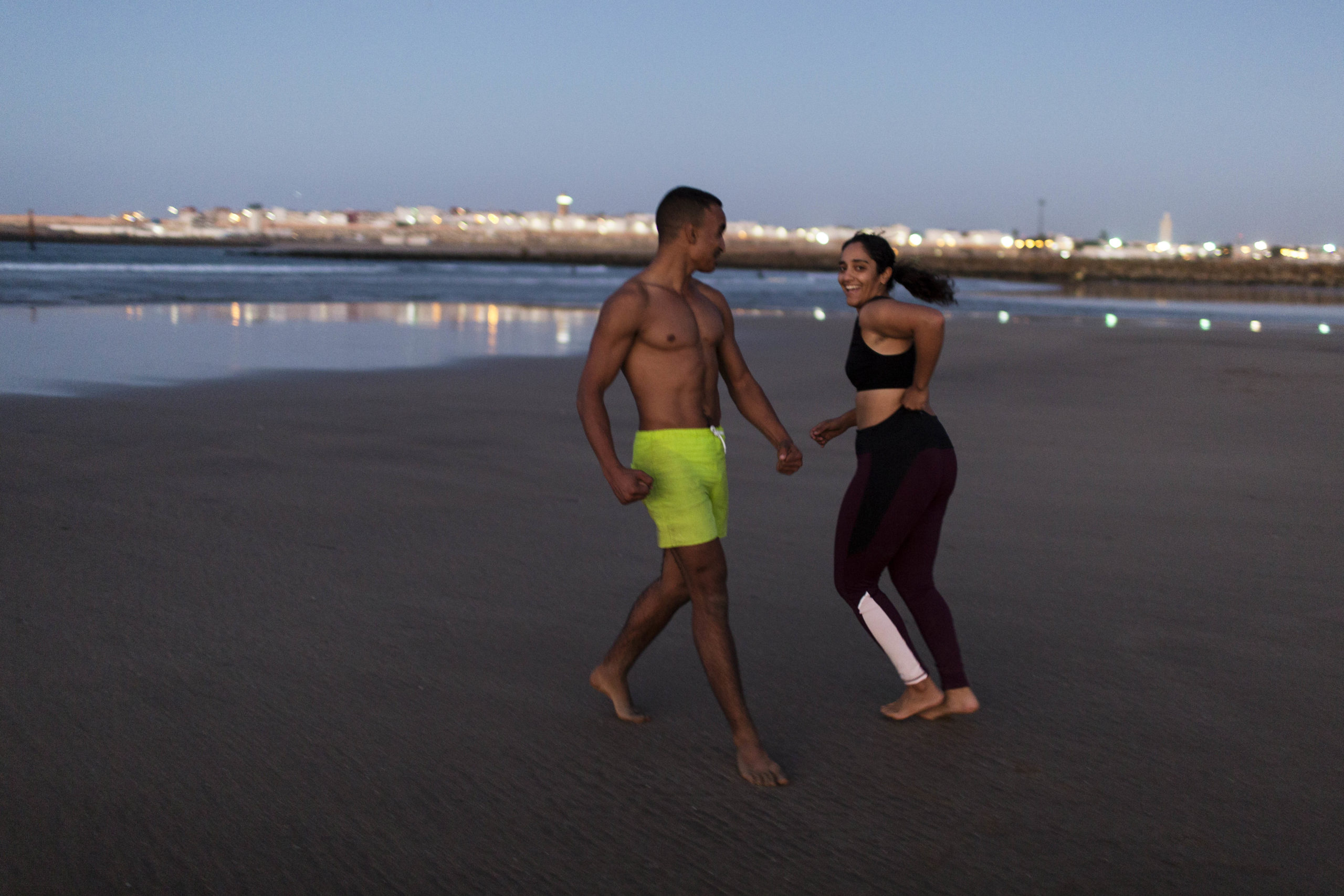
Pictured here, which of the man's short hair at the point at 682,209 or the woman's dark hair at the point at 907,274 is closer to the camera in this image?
the man's short hair at the point at 682,209

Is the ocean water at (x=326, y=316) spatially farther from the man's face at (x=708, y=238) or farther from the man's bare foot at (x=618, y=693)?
the man's face at (x=708, y=238)

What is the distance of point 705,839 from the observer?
119 inches

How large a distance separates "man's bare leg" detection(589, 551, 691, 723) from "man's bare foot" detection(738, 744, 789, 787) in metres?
0.52

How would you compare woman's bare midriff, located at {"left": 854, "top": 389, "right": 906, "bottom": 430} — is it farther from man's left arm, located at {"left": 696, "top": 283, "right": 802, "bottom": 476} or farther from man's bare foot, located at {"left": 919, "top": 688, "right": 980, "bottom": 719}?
man's bare foot, located at {"left": 919, "top": 688, "right": 980, "bottom": 719}

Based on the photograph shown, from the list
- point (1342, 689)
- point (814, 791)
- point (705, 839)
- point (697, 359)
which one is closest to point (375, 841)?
point (705, 839)

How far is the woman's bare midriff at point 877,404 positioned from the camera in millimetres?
3746

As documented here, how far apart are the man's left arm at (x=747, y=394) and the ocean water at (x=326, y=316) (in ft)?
29.8

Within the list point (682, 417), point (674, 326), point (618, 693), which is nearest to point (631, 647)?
point (618, 693)

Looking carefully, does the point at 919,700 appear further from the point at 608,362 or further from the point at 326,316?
the point at 326,316

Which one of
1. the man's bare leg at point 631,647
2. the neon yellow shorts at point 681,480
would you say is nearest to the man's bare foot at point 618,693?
the man's bare leg at point 631,647

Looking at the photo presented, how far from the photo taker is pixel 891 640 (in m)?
3.78

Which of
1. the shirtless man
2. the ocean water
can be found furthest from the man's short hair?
the ocean water

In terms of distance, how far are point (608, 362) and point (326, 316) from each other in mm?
22385

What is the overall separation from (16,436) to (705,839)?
738 cm
